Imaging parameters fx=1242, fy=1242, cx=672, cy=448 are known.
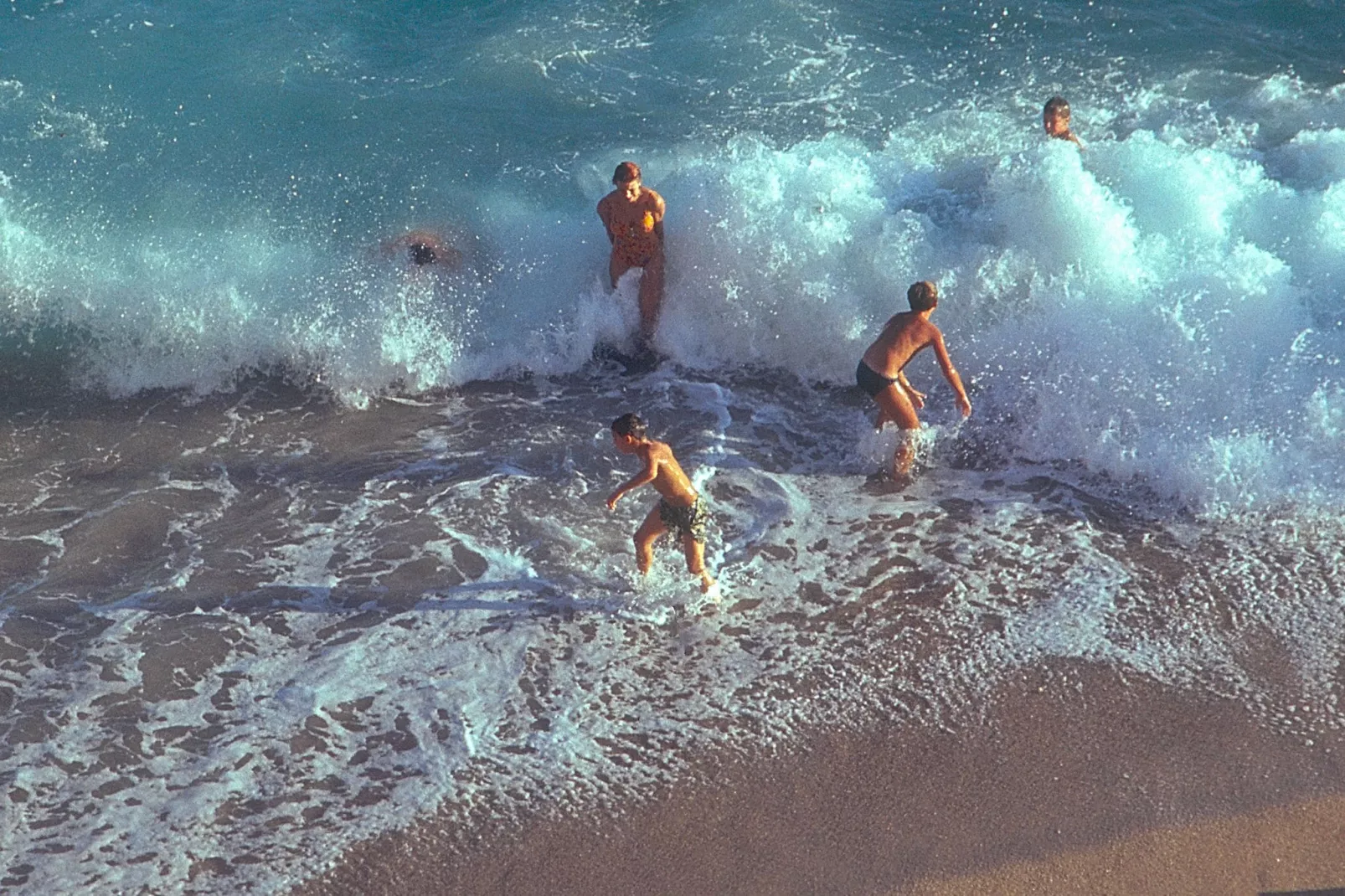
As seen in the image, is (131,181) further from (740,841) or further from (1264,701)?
(1264,701)

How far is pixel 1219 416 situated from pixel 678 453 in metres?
3.75

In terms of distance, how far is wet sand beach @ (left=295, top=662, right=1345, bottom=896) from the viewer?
5.44 m

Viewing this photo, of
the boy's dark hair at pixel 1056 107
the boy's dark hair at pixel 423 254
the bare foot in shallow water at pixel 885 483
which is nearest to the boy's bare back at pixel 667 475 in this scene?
the bare foot in shallow water at pixel 885 483

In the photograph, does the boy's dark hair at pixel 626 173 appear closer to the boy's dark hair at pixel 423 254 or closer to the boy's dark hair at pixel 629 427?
the boy's dark hair at pixel 423 254

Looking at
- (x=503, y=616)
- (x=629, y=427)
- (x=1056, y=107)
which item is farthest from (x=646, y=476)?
(x=1056, y=107)

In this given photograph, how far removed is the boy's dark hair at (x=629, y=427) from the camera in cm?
681

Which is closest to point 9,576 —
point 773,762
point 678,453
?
point 678,453

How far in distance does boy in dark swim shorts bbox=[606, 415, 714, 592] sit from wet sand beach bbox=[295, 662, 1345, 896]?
4.46 feet

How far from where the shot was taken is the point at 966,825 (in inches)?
223

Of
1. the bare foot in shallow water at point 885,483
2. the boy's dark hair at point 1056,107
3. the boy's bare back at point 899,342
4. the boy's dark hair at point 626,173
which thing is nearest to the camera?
the boy's bare back at point 899,342

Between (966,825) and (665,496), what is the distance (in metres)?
2.43

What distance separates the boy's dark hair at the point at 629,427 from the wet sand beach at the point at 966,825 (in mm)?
1832

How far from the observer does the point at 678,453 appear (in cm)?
877

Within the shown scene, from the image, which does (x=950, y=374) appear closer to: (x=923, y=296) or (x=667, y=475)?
(x=923, y=296)
